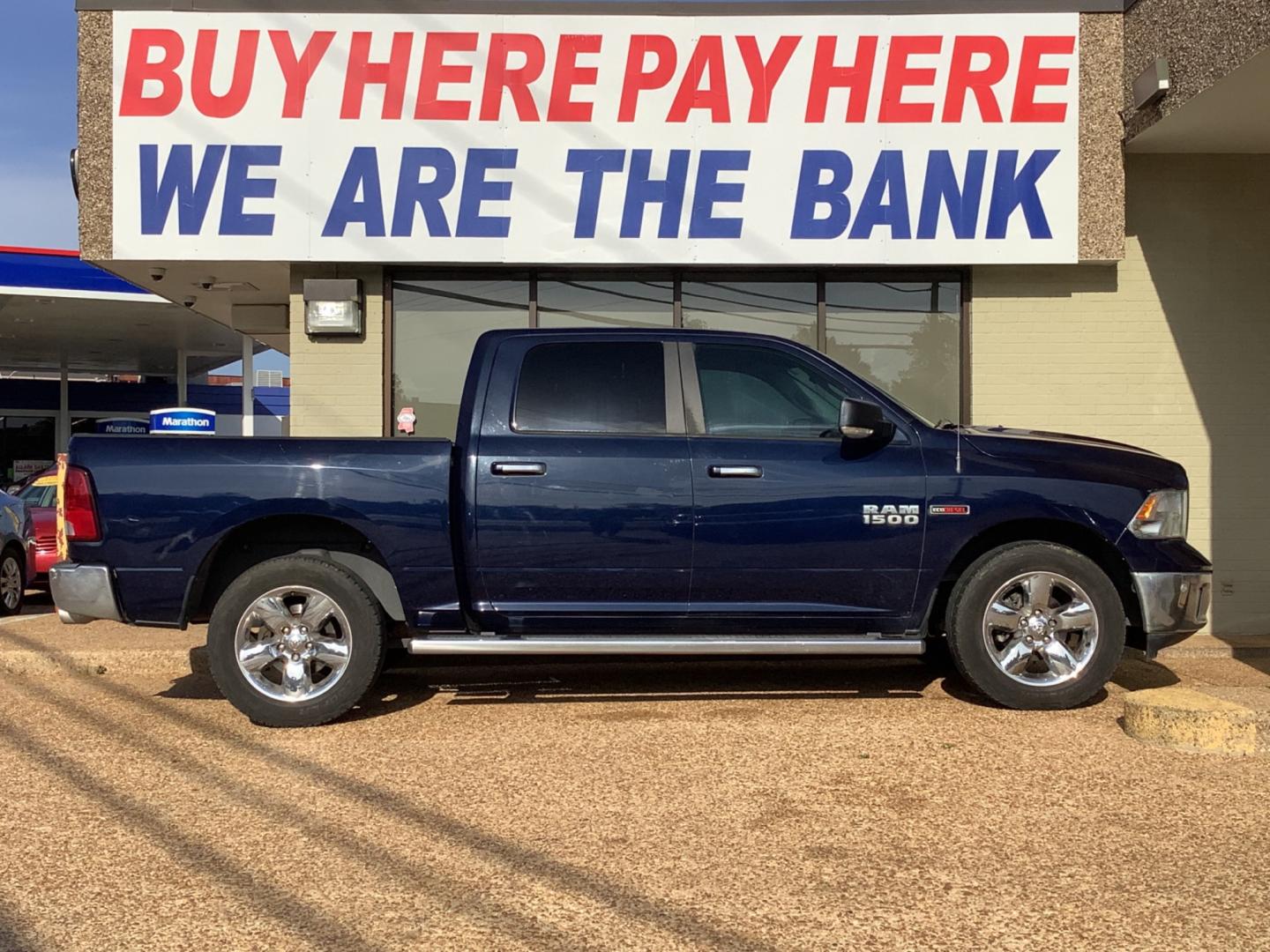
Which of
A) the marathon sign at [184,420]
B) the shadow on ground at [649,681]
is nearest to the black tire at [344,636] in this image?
the shadow on ground at [649,681]

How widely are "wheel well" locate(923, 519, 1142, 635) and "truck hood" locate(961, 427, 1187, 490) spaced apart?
322 mm

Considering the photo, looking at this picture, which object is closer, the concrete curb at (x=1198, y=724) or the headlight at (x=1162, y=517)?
the concrete curb at (x=1198, y=724)

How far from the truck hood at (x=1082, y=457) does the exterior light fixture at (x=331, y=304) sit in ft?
16.0

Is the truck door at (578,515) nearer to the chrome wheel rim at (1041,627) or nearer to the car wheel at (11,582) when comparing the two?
the chrome wheel rim at (1041,627)

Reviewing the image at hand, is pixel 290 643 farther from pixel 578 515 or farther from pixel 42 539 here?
pixel 42 539

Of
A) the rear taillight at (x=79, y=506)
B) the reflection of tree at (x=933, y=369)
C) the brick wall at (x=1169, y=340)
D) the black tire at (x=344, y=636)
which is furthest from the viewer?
the reflection of tree at (x=933, y=369)

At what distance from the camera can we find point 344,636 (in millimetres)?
5598

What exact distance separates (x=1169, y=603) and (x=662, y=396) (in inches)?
112

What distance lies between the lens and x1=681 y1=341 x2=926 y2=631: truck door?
5.63 meters

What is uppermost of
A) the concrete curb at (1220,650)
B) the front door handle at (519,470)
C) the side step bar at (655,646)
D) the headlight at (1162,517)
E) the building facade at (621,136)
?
the building facade at (621,136)

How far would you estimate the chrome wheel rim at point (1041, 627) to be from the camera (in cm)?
571

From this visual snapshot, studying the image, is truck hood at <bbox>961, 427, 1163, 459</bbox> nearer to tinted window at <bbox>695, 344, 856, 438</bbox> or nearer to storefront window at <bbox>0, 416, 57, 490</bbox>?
tinted window at <bbox>695, 344, 856, 438</bbox>

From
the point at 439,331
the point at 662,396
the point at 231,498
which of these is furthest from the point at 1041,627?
the point at 439,331

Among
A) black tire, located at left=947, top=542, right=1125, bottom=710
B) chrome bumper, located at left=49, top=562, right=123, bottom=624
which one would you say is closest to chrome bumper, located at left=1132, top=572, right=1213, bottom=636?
black tire, located at left=947, top=542, right=1125, bottom=710
